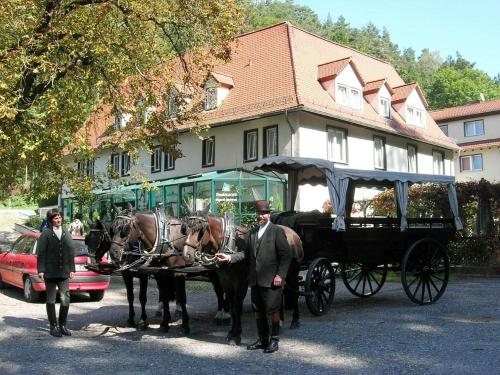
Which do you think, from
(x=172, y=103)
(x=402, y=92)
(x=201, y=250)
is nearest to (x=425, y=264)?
(x=201, y=250)

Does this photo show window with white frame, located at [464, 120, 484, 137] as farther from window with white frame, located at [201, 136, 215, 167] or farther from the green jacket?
the green jacket

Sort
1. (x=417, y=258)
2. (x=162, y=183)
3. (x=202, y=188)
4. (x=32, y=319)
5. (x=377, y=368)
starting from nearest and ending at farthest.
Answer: (x=377, y=368) → (x=32, y=319) → (x=417, y=258) → (x=202, y=188) → (x=162, y=183)

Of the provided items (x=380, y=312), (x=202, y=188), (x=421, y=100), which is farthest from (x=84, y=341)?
(x=421, y=100)

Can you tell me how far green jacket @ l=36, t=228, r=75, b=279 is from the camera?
8961mm

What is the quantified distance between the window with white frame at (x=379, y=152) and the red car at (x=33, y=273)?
18360 mm

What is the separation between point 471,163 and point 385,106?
64.4ft

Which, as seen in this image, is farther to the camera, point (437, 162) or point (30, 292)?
point (437, 162)

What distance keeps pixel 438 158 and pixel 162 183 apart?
1691 centimetres

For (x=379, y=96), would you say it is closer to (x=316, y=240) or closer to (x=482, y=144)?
(x=482, y=144)

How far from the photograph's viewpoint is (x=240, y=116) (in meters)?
25.8

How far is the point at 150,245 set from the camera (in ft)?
27.9

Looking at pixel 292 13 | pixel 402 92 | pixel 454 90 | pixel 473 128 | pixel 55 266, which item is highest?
pixel 292 13

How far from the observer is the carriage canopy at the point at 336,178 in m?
10.5

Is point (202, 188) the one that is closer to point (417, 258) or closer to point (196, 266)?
point (417, 258)
